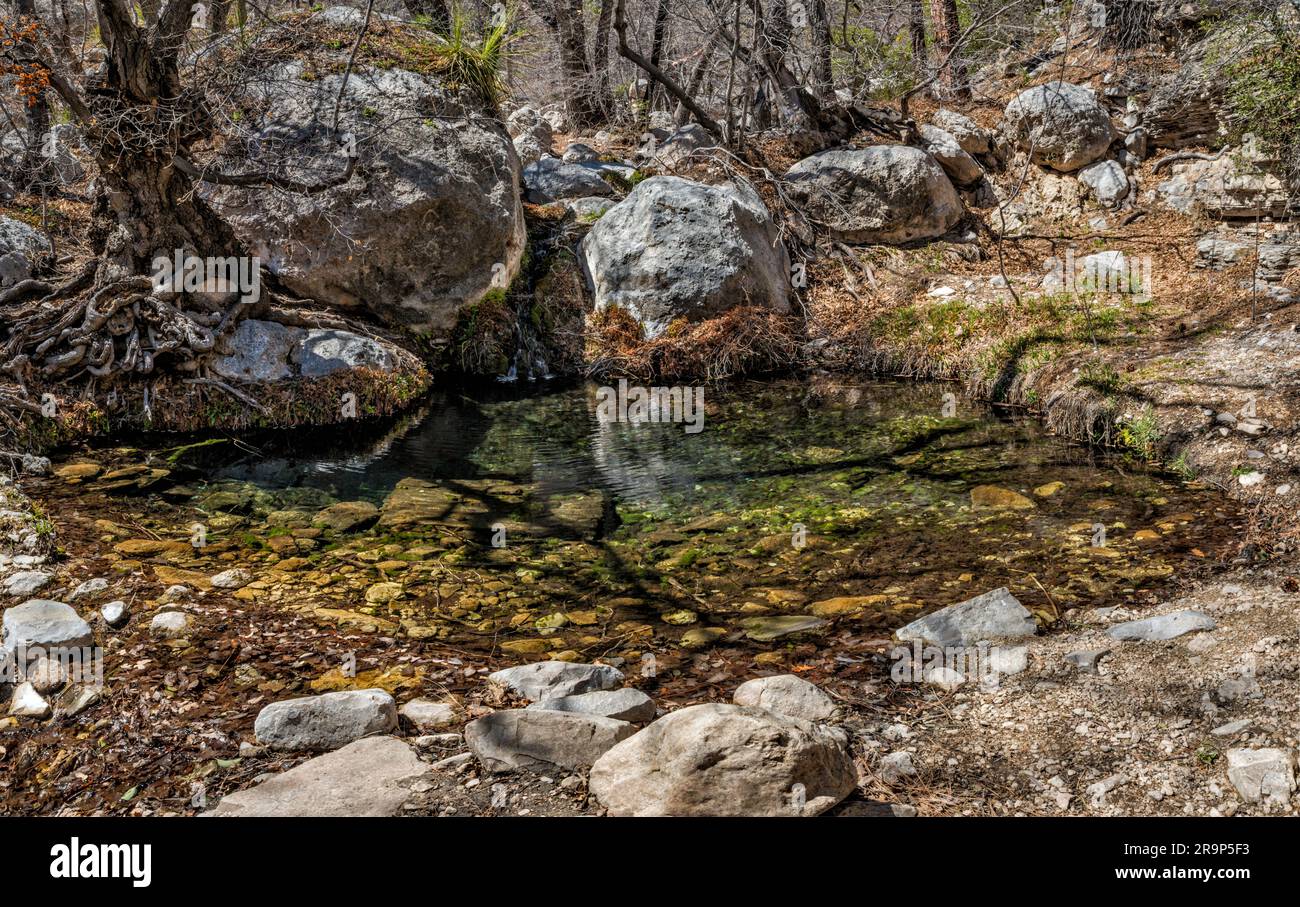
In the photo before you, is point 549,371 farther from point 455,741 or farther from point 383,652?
point 455,741

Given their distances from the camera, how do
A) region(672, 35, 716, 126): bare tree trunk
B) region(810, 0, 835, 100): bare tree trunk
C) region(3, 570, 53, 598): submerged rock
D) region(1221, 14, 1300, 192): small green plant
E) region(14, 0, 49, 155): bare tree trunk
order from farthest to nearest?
region(672, 35, 716, 126): bare tree trunk → region(810, 0, 835, 100): bare tree trunk → region(14, 0, 49, 155): bare tree trunk → region(1221, 14, 1300, 192): small green plant → region(3, 570, 53, 598): submerged rock

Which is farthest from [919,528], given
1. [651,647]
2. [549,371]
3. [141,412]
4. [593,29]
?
[593,29]

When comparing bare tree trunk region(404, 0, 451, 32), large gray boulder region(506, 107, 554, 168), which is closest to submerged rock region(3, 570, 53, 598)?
large gray boulder region(506, 107, 554, 168)

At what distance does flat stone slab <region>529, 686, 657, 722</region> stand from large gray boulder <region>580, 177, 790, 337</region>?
25.1ft

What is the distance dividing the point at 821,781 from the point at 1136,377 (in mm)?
6534

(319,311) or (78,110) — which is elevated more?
(78,110)

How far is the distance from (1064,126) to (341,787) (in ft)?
42.5

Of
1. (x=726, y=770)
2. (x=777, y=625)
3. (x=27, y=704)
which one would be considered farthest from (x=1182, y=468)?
(x=27, y=704)

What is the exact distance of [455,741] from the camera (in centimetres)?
320

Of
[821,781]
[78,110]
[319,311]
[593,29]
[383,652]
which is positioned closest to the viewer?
[821,781]

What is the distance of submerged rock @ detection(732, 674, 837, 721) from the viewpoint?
11.2 feet

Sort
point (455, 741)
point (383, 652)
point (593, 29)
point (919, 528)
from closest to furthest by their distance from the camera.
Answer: point (455, 741), point (383, 652), point (919, 528), point (593, 29)

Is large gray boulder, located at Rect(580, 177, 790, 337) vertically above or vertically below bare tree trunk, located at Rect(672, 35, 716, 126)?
below

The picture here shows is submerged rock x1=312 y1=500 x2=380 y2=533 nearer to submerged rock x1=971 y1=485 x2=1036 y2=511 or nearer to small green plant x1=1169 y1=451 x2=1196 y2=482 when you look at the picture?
submerged rock x1=971 y1=485 x2=1036 y2=511
